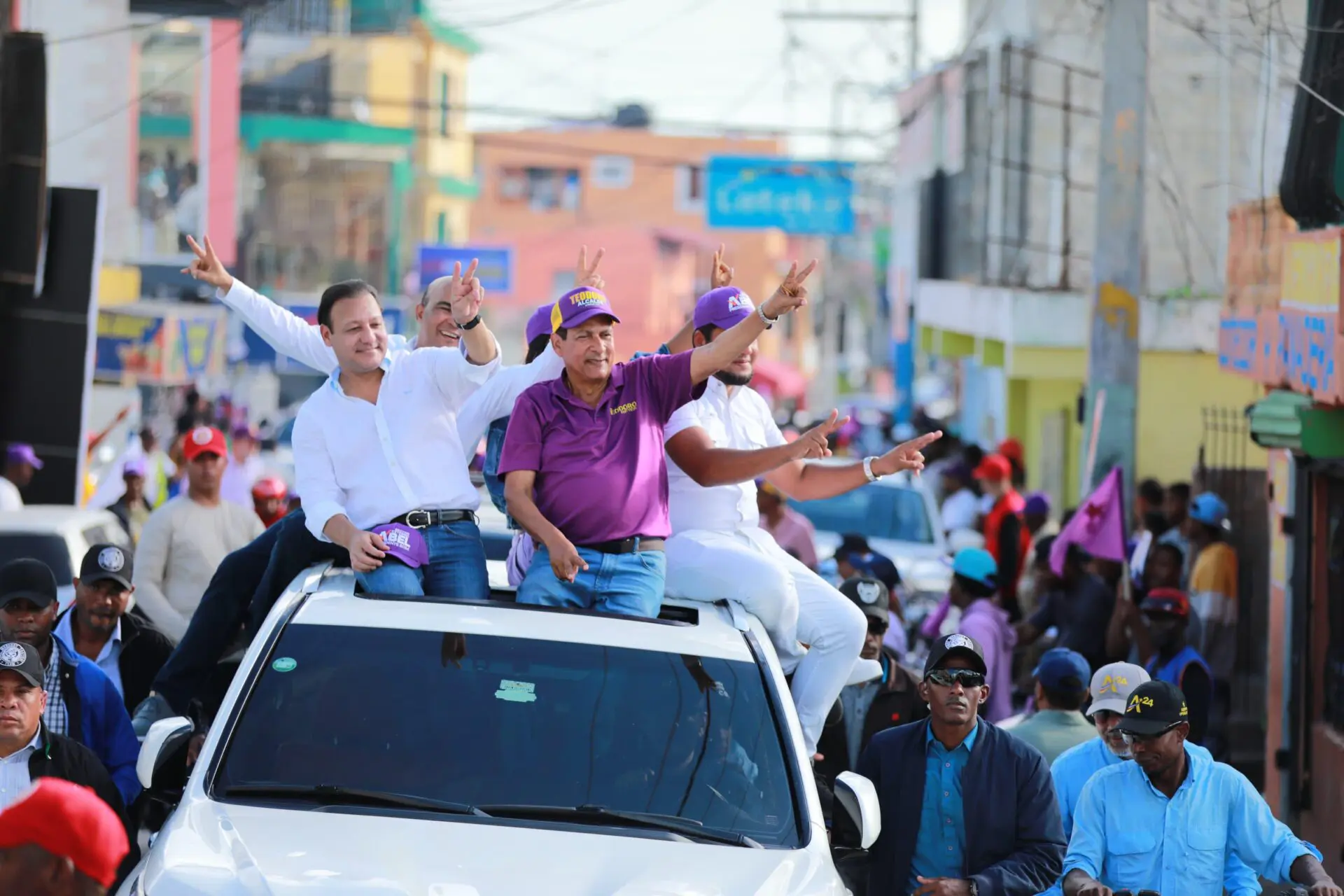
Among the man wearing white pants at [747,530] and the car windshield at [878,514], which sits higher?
the man wearing white pants at [747,530]

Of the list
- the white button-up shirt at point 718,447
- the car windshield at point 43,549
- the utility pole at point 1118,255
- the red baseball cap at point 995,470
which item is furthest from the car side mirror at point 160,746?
the red baseball cap at point 995,470

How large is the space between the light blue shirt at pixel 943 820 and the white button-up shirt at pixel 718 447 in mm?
1066

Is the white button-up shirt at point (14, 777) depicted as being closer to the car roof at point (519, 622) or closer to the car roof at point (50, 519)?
the car roof at point (519, 622)

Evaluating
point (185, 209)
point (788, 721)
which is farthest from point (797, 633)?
point (185, 209)

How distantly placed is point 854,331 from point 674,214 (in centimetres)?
2759

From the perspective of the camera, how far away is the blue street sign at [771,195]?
34.8 metres

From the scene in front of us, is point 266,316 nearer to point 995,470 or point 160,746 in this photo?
point 160,746

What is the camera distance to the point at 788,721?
5.54 meters

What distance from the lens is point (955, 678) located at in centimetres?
617

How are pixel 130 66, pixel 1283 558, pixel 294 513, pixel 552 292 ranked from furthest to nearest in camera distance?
1. pixel 552 292
2. pixel 130 66
3. pixel 1283 558
4. pixel 294 513

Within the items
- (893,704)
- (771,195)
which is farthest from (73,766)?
(771,195)

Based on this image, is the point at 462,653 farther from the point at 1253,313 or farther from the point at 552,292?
the point at 552,292

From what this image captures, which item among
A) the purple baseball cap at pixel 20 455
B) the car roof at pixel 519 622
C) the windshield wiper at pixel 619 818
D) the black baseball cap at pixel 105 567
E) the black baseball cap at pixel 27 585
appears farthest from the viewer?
the purple baseball cap at pixel 20 455

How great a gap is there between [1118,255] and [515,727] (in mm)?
9175
